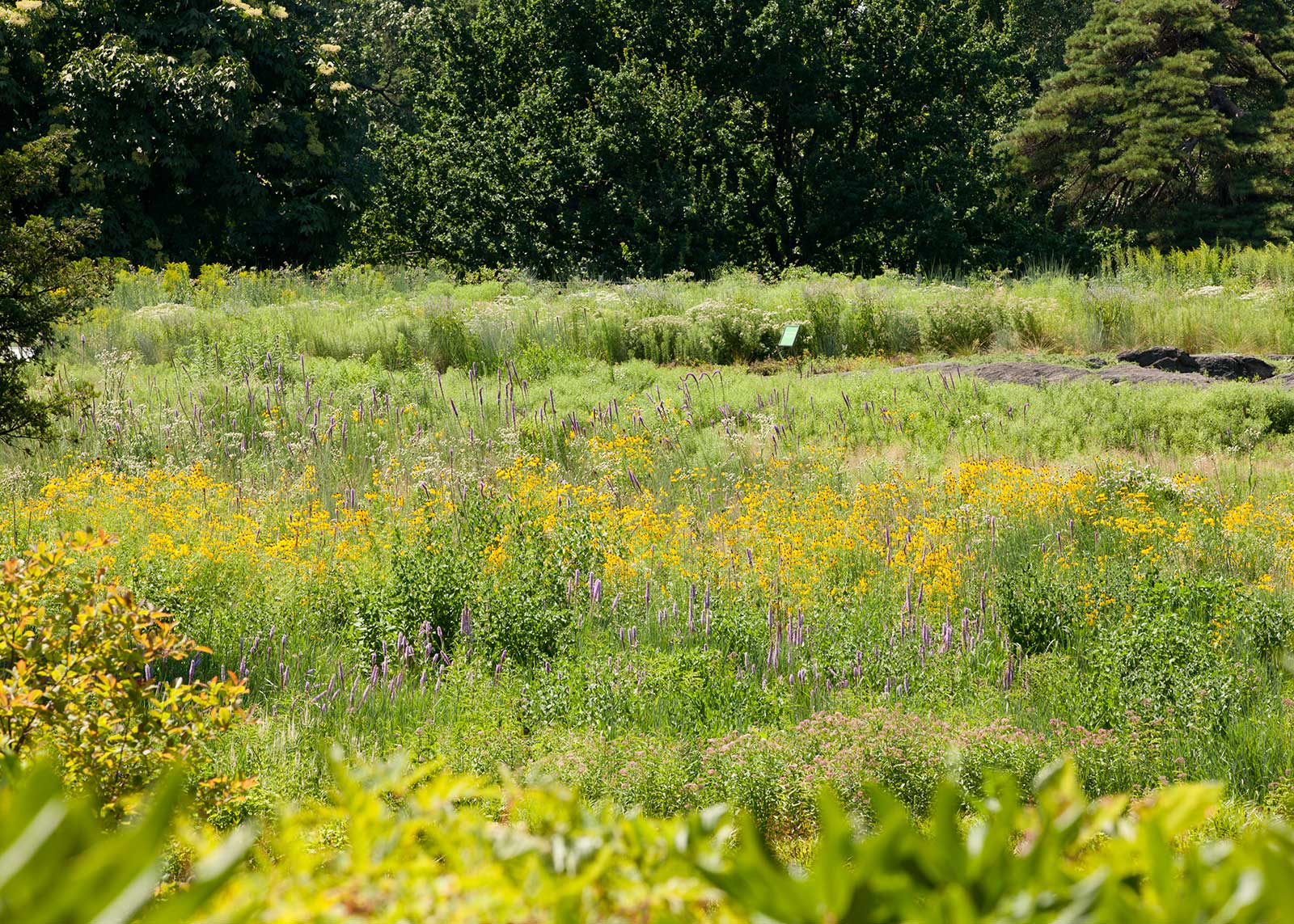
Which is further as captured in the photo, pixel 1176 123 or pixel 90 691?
pixel 1176 123

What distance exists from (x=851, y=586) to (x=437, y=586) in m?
2.22

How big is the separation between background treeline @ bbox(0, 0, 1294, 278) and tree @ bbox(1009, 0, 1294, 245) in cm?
7

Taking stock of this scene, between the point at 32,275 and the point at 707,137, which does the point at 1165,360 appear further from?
the point at 707,137

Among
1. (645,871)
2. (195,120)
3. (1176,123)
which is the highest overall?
(195,120)

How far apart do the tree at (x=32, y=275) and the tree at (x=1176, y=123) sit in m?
23.3

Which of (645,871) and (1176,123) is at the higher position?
(1176,123)

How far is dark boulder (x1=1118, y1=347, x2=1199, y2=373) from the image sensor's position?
40.9 feet

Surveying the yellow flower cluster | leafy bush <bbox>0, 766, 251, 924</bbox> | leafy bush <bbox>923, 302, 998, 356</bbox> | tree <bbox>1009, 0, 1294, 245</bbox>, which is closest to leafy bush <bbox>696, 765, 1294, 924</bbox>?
leafy bush <bbox>0, 766, 251, 924</bbox>

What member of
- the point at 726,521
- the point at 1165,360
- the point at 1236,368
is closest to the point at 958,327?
the point at 1165,360

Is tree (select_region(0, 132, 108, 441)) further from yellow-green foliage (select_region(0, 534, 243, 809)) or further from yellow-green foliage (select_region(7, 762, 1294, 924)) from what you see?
yellow-green foliage (select_region(7, 762, 1294, 924))

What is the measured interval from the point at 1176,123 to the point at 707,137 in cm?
→ 991

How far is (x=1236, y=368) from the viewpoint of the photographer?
478 inches

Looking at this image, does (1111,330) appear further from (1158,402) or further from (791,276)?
(791,276)

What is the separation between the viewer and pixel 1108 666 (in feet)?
16.7
